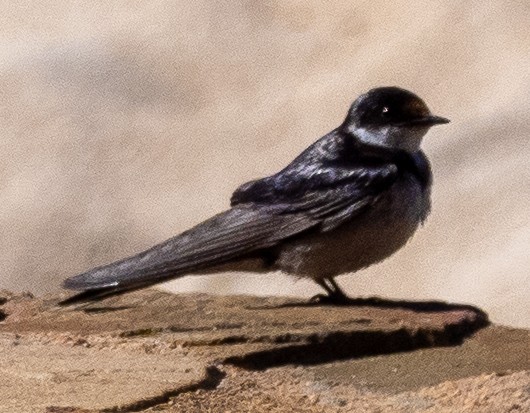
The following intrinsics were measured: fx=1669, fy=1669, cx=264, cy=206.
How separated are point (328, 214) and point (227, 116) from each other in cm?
359

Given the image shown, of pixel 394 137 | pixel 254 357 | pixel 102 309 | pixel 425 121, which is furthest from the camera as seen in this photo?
pixel 394 137

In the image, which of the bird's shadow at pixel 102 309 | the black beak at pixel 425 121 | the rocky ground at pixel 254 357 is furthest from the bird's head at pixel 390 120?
the bird's shadow at pixel 102 309

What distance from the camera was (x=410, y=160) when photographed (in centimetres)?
446

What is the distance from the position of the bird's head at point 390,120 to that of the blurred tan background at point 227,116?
9.01 feet

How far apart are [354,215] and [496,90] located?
3.66 m

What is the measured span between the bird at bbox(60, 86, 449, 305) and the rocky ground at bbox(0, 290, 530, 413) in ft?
1.38

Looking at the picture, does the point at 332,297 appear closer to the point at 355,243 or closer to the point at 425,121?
→ the point at 355,243

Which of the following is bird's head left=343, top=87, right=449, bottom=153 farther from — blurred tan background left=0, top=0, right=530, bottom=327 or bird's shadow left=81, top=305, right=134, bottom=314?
blurred tan background left=0, top=0, right=530, bottom=327

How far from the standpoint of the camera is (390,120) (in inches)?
178

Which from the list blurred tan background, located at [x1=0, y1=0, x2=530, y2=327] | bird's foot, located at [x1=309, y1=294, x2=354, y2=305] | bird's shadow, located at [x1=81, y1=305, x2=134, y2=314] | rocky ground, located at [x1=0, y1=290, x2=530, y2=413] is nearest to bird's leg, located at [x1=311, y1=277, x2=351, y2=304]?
bird's foot, located at [x1=309, y1=294, x2=354, y2=305]

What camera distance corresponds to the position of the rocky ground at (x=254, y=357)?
8.46ft

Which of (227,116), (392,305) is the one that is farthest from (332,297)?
(227,116)

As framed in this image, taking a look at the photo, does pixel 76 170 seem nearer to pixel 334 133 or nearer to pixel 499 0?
pixel 499 0

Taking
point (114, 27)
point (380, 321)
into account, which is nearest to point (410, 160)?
point (380, 321)
